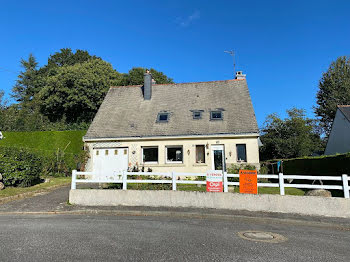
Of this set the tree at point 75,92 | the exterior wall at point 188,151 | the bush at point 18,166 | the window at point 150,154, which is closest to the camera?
the bush at point 18,166

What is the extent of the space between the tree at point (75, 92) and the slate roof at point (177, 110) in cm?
1460

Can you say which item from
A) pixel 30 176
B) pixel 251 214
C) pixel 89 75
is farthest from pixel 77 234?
pixel 89 75

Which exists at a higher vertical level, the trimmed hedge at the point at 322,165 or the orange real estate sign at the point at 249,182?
the trimmed hedge at the point at 322,165

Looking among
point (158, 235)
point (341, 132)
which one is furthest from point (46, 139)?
point (341, 132)

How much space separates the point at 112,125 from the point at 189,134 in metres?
5.70

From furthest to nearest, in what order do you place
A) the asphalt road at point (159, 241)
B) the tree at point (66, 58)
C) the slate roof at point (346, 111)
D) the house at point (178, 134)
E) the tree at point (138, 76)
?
the tree at point (66, 58) < the tree at point (138, 76) < the slate roof at point (346, 111) < the house at point (178, 134) < the asphalt road at point (159, 241)

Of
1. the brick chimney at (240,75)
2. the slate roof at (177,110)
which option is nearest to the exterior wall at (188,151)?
the slate roof at (177,110)

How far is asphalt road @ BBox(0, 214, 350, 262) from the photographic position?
386cm

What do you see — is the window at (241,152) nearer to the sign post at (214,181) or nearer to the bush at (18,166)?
the sign post at (214,181)

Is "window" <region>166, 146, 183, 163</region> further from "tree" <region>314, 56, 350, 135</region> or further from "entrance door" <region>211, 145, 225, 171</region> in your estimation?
"tree" <region>314, 56, 350, 135</region>

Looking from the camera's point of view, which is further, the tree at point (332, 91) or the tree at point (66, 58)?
the tree at point (66, 58)

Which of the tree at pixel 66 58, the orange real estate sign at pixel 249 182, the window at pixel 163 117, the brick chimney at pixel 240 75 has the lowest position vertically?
the orange real estate sign at pixel 249 182

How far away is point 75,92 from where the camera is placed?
3259 cm

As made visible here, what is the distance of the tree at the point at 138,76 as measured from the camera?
36.0m
